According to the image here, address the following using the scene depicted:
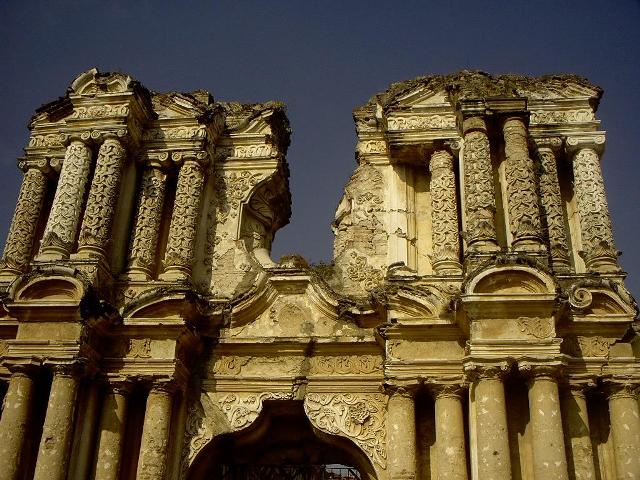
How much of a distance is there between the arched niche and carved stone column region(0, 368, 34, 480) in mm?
5934

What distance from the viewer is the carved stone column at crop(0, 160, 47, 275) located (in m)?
12.2

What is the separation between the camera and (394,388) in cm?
1012

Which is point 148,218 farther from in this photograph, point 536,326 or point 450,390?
point 536,326

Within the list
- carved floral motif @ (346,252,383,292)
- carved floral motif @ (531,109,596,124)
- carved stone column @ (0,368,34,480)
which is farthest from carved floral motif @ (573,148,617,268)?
carved stone column @ (0,368,34,480)

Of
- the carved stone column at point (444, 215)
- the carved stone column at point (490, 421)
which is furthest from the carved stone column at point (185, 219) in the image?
the carved stone column at point (490, 421)

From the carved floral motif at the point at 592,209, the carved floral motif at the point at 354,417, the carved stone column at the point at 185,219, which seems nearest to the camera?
the carved floral motif at the point at 354,417

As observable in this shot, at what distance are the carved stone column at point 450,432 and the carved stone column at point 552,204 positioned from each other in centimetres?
255

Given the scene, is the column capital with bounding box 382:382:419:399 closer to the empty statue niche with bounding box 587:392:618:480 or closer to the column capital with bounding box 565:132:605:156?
the empty statue niche with bounding box 587:392:618:480

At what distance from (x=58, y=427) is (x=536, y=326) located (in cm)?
621

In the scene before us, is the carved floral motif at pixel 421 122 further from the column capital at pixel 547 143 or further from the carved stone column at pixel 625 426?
the carved stone column at pixel 625 426

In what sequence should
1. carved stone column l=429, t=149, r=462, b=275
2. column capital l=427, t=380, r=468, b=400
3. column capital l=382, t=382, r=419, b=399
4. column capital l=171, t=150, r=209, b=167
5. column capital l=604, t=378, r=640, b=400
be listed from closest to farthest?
column capital l=604, t=378, r=640, b=400
column capital l=427, t=380, r=468, b=400
column capital l=382, t=382, r=419, b=399
carved stone column l=429, t=149, r=462, b=275
column capital l=171, t=150, r=209, b=167

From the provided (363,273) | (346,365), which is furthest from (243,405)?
(363,273)

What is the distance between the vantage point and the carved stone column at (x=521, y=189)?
10.5 m

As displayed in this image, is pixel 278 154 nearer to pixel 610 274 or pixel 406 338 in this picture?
pixel 406 338
